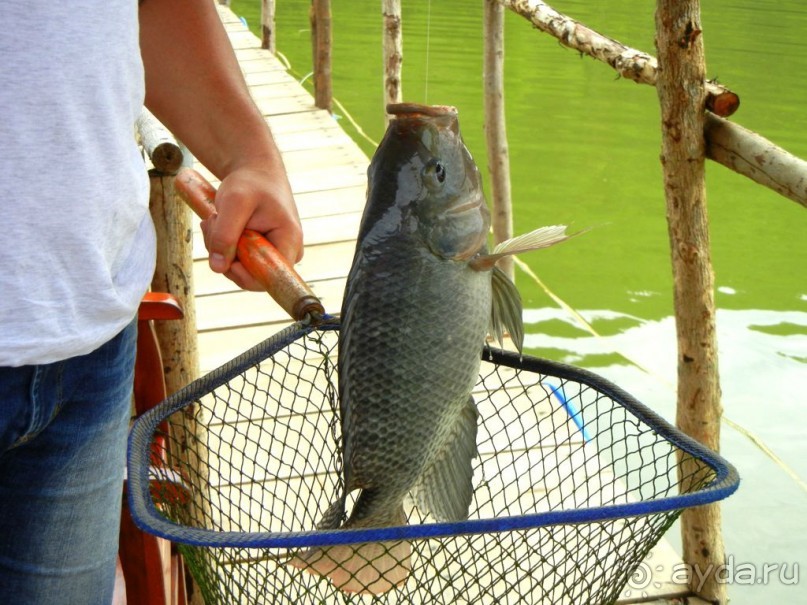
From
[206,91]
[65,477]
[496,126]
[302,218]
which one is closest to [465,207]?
[206,91]

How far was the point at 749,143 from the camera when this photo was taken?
222cm

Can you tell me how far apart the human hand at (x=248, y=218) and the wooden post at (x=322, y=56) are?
572 cm

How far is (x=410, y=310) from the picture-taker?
110 centimetres

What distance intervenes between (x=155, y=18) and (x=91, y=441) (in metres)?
0.53

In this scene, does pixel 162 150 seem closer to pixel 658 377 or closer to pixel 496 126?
pixel 496 126

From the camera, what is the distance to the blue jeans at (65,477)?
102cm

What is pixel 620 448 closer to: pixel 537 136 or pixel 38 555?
pixel 38 555

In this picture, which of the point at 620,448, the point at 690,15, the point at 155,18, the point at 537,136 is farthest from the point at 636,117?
the point at 155,18

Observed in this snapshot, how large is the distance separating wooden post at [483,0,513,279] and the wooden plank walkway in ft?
2.19

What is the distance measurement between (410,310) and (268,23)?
8064mm

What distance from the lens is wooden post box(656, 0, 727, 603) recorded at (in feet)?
7.48

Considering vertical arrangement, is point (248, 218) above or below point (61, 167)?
below

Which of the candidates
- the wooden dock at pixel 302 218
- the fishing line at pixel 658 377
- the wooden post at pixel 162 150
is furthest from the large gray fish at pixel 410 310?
the fishing line at pixel 658 377

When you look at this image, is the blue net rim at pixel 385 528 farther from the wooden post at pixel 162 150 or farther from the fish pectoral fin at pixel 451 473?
the wooden post at pixel 162 150
